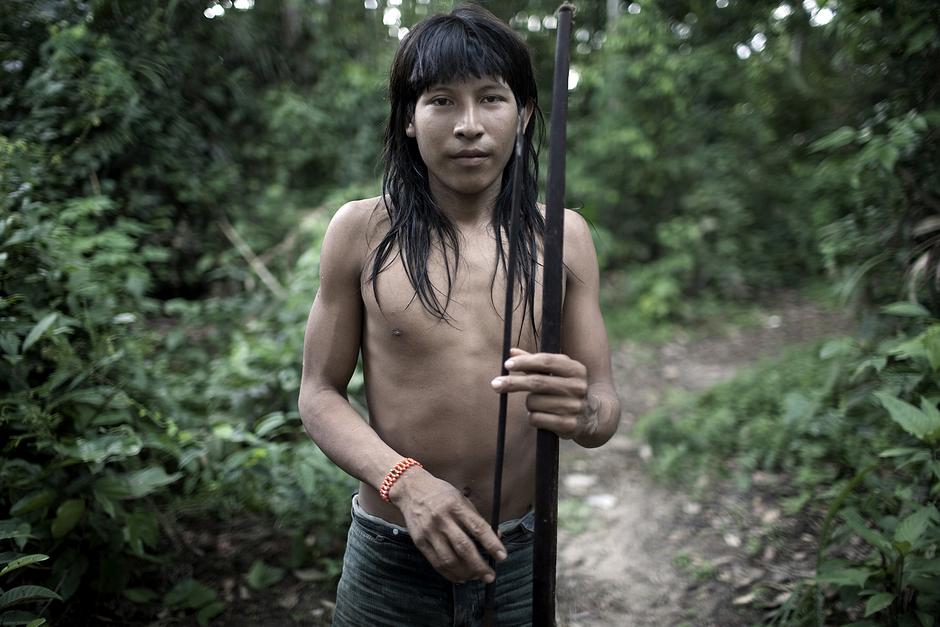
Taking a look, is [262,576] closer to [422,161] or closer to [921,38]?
[422,161]

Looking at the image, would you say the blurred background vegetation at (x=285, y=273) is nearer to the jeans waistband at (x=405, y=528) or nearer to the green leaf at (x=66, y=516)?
the green leaf at (x=66, y=516)

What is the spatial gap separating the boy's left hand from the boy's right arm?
211 millimetres

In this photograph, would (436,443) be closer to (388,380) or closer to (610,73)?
(388,380)

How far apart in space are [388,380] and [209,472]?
138cm

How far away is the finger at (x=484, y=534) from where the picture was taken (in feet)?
3.89

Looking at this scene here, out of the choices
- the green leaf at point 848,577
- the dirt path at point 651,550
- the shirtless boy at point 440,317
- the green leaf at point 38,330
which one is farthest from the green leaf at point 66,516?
the green leaf at point 848,577

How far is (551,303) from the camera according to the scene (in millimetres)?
1143

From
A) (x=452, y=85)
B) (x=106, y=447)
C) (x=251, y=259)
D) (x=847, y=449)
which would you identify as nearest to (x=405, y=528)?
(x=452, y=85)

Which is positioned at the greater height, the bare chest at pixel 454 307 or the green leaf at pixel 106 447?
the bare chest at pixel 454 307

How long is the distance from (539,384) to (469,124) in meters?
0.55

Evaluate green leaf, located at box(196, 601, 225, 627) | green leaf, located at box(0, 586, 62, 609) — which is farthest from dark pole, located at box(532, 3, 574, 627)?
green leaf, located at box(196, 601, 225, 627)

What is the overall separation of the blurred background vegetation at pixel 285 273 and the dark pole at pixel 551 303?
2.54 feet

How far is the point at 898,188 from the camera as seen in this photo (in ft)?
10.1

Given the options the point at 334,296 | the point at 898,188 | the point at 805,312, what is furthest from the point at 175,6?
the point at 805,312
